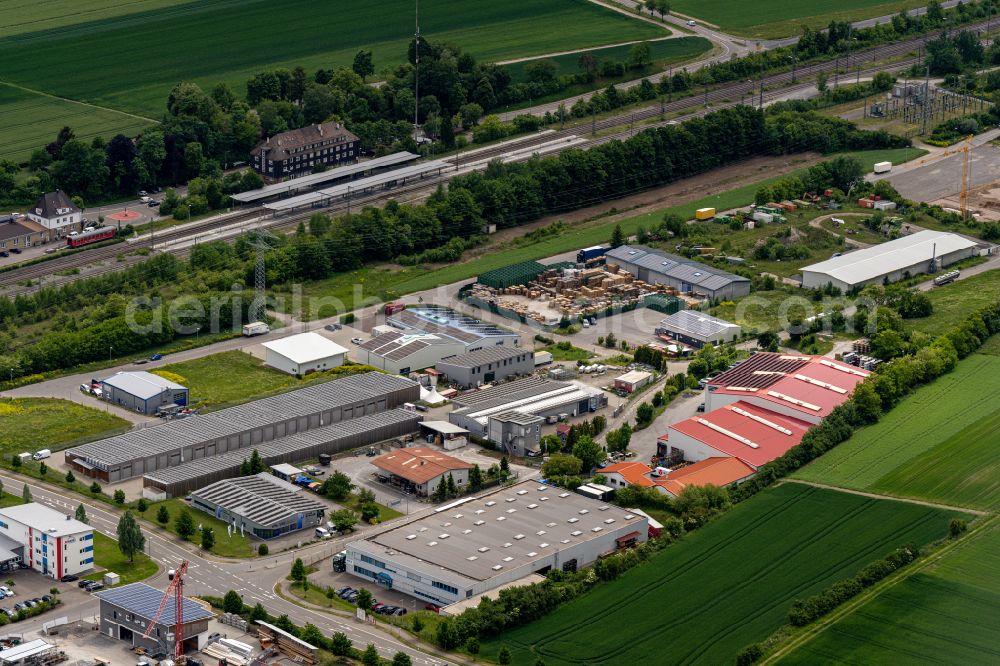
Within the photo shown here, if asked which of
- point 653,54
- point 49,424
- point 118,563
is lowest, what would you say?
point 118,563

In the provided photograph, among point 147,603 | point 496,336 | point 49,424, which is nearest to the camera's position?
point 147,603

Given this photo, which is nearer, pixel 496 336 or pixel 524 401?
pixel 524 401

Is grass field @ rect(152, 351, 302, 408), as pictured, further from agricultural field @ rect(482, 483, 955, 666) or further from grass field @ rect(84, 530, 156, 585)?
agricultural field @ rect(482, 483, 955, 666)

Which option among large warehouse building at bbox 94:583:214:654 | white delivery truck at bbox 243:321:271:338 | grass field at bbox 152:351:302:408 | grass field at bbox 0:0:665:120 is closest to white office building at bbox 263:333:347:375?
grass field at bbox 152:351:302:408

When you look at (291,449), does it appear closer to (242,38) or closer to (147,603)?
(147,603)

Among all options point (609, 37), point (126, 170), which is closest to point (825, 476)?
point (126, 170)

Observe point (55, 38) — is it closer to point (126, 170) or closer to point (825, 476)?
point (126, 170)

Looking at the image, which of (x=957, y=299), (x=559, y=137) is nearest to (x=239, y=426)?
(x=957, y=299)

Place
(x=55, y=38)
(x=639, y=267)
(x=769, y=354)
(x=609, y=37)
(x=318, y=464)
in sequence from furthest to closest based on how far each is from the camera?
(x=609, y=37) → (x=55, y=38) → (x=639, y=267) → (x=769, y=354) → (x=318, y=464)
